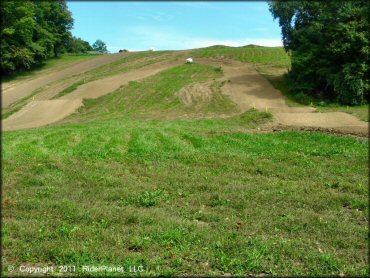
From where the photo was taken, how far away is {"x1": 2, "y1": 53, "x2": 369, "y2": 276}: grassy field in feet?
19.2

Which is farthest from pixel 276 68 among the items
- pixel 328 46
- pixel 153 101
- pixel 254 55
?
pixel 153 101

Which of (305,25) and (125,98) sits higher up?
(305,25)

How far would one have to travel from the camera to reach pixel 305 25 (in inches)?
1288

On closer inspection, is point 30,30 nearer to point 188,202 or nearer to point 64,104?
point 64,104

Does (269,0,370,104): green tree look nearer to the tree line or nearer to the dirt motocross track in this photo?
the dirt motocross track

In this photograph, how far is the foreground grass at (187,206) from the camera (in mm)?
5863

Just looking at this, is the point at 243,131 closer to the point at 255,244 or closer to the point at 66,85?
the point at 255,244

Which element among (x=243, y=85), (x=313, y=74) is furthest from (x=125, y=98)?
(x=313, y=74)

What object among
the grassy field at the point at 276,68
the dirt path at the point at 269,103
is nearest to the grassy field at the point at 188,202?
the dirt path at the point at 269,103

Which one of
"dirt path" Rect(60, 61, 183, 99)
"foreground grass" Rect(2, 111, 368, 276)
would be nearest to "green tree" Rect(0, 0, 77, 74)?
"dirt path" Rect(60, 61, 183, 99)

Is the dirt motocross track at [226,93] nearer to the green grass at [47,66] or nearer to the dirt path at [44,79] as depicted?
the dirt path at [44,79]


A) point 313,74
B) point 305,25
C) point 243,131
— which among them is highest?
point 305,25

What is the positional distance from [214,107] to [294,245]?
23.7 meters

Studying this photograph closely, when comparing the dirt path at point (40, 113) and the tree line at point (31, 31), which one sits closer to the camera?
the dirt path at point (40, 113)
